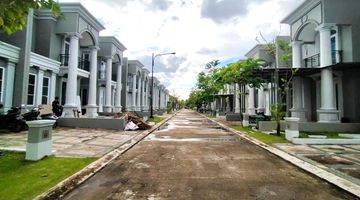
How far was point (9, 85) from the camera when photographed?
1859 cm

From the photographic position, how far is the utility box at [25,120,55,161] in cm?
902

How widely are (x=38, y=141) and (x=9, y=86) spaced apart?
11409 millimetres

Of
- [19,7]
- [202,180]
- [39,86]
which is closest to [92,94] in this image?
[39,86]

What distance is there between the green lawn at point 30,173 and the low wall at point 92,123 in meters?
11.0

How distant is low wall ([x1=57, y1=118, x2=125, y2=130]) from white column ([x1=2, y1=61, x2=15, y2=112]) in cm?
331

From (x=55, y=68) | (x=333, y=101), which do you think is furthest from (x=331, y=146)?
(x=55, y=68)

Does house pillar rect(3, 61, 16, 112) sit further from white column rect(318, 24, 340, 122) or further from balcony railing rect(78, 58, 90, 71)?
white column rect(318, 24, 340, 122)

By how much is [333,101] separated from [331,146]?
310 inches

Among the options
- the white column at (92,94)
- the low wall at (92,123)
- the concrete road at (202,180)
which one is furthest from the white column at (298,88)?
the white column at (92,94)

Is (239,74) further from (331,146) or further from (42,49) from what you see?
(42,49)

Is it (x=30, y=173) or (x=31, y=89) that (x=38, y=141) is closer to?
(x=30, y=173)

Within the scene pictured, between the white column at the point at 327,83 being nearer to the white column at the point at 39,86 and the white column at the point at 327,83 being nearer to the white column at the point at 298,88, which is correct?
the white column at the point at 298,88

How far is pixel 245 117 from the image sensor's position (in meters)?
26.1

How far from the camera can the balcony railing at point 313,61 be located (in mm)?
24081
